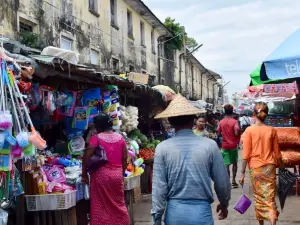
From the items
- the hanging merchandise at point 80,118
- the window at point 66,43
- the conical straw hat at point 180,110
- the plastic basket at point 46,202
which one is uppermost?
the window at point 66,43

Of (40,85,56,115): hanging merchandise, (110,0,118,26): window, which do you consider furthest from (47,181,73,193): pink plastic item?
(110,0,118,26): window

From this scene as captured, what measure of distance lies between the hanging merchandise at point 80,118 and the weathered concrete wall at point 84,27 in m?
2.80

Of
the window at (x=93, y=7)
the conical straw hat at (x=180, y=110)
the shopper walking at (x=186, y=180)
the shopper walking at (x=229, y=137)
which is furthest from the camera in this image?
the window at (x=93, y=7)

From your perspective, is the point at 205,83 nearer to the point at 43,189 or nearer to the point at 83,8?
the point at 83,8

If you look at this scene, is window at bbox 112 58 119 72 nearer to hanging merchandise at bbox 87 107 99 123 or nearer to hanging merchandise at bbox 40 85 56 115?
hanging merchandise at bbox 87 107 99 123

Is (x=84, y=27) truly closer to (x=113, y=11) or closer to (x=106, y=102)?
(x=113, y=11)

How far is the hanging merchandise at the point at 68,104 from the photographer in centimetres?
630

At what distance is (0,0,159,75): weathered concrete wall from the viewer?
35.6 feet

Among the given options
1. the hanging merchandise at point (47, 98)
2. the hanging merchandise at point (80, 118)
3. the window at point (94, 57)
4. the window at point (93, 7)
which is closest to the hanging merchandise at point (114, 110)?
the hanging merchandise at point (80, 118)

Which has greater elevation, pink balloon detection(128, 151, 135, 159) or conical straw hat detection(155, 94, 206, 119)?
conical straw hat detection(155, 94, 206, 119)

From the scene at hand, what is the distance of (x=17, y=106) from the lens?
422 cm

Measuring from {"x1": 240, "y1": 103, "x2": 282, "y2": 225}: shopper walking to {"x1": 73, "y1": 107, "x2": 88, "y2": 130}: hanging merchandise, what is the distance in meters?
2.56

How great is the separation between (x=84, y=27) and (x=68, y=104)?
Result: 29.1ft

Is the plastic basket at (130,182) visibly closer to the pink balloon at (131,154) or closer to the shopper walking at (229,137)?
the pink balloon at (131,154)
